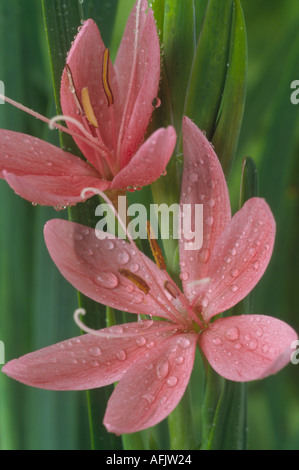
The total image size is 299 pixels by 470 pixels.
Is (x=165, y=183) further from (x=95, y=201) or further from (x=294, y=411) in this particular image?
(x=294, y=411)

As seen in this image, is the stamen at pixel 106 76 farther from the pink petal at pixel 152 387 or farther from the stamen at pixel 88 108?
the pink petal at pixel 152 387

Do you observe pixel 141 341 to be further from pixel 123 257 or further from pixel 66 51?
pixel 66 51

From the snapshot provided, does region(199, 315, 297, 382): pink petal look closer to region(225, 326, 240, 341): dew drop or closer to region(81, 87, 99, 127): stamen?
region(225, 326, 240, 341): dew drop

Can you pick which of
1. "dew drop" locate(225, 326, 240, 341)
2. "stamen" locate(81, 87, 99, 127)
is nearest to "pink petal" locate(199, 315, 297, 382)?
"dew drop" locate(225, 326, 240, 341)

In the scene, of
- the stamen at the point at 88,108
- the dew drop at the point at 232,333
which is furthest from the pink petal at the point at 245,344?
the stamen at the point at 88,108

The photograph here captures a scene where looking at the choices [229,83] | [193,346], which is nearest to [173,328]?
[193,346]

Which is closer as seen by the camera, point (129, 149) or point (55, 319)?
point (129, 149)

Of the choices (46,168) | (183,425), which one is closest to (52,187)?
(46,168)
